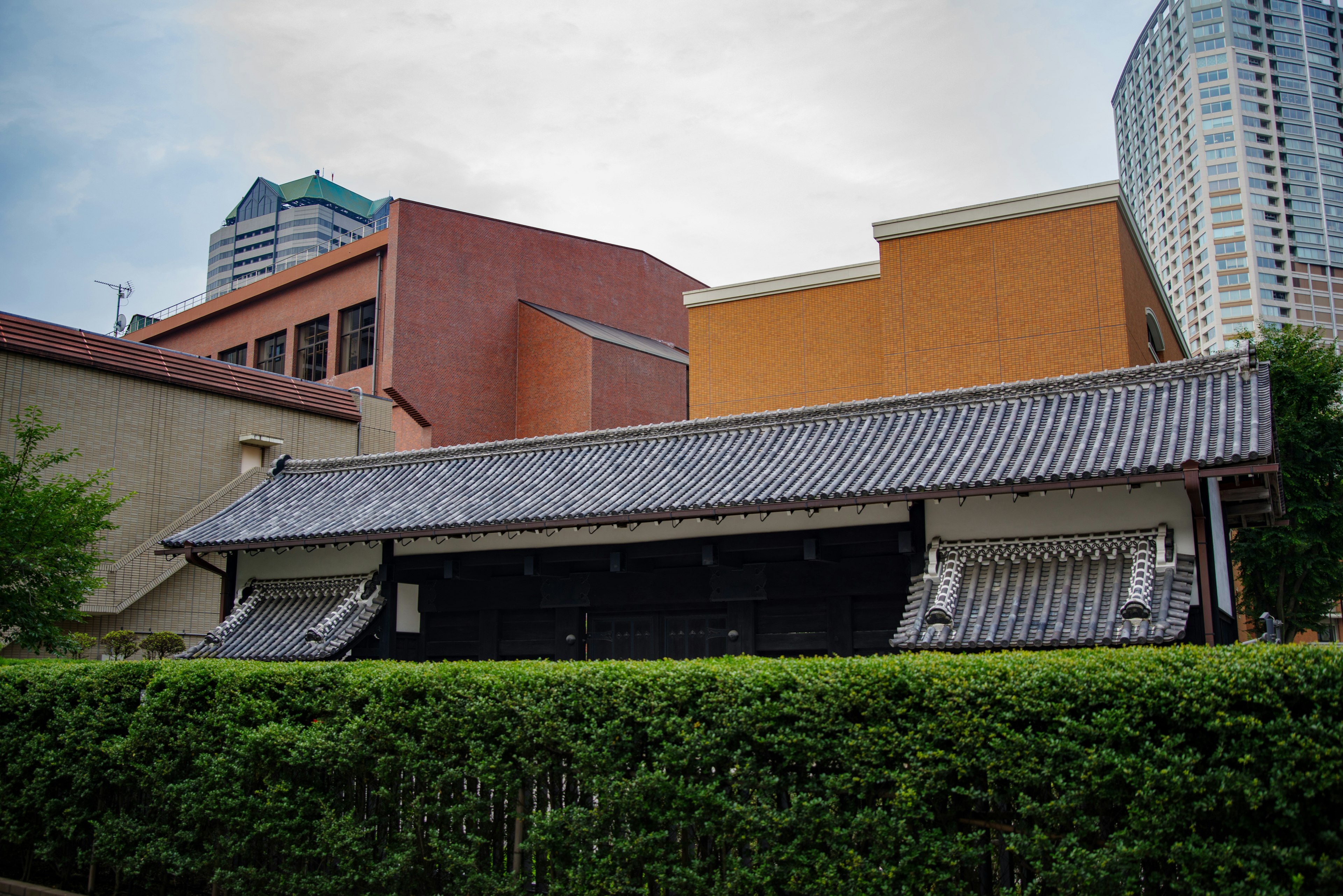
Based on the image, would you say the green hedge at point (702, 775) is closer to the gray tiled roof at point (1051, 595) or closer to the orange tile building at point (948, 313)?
the gray tiled roof at point (1051, 595)

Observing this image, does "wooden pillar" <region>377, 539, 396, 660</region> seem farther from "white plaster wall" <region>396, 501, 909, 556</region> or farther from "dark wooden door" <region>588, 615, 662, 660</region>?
"dark wooden door" <region>588, 615, 662, 660</region>

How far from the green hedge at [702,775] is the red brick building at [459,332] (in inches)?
919

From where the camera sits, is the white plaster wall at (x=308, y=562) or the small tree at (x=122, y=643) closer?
the white plaster wall at (x=308, y=562)

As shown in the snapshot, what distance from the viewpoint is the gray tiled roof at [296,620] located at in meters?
15.1

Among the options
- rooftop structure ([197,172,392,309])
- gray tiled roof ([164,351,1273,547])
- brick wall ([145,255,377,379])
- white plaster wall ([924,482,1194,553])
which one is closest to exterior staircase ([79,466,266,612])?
gray tiled roof ([164,351,1273,547])

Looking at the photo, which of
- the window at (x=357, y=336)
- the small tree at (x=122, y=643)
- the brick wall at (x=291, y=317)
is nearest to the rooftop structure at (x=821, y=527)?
the small tree at (x=122, y=643)

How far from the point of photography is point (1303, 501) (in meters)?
26.9

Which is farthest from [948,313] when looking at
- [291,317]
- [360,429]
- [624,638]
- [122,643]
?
[291,317]

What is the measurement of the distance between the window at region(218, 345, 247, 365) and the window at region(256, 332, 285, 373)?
0.61 metres

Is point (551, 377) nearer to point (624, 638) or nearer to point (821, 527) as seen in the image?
point (624, 638)

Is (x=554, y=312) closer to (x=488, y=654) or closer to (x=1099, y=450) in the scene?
(x=488, y=654)

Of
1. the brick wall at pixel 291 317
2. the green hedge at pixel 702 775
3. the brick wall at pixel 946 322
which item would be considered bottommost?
the green hedge at pixel 702 775

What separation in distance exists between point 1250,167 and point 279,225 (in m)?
116

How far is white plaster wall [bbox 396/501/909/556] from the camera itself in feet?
42.6
